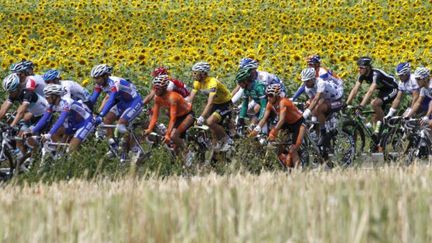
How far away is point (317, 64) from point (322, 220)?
13.2 meters

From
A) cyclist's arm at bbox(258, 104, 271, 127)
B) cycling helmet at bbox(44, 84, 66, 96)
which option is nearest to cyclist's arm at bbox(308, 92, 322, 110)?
cyclist's arm at bbox(258, 104, 271, 127)

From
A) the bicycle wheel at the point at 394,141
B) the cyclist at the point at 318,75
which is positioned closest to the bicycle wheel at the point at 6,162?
the cyclist at the point at 318,75

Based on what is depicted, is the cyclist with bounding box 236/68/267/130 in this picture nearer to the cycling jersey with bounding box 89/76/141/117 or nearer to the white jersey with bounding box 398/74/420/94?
the cycling jersey with bounding box 89/76/141/117

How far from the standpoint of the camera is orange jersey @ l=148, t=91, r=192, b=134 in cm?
1759

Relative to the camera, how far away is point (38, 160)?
48.3 feet

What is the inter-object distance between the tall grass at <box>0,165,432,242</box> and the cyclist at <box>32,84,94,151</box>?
7.09 m

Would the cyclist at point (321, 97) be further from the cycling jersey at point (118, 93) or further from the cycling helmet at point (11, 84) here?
the cycling helmet at point (11, 84)

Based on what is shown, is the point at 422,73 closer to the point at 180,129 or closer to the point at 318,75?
the point at 318,75

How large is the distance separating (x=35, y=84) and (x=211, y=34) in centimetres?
1408

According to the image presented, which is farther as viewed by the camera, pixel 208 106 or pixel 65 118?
pixel 208 106

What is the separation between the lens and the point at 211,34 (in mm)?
32094

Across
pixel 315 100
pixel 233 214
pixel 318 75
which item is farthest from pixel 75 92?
pixel 233 214

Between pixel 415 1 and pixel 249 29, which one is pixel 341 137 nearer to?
pixel 249 29

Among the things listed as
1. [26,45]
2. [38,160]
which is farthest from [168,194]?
[26,45]
